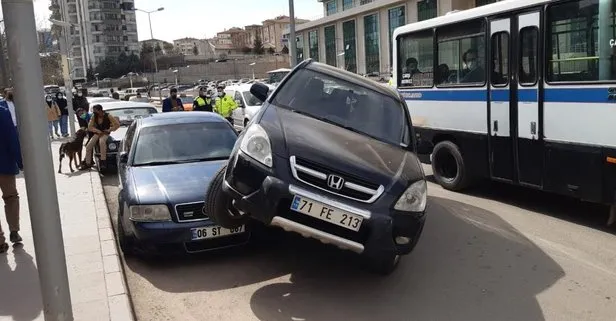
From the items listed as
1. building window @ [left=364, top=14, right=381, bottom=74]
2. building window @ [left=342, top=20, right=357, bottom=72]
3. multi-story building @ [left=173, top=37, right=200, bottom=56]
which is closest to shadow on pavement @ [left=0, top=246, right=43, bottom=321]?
building window @ [left=364, top=14, right=381, bottom=74]

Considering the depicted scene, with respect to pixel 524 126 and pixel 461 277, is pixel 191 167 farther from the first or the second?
pixel 524 126

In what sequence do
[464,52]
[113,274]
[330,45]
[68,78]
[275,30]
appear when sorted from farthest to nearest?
1. [275,30]
2. [330,45]
3. [68,78]
4. [464,52]
5. [113,274]

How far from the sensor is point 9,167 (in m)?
5.62

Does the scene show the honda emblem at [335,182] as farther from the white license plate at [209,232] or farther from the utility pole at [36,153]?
the utility pole at [36,153]

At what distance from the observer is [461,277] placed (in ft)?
16.3

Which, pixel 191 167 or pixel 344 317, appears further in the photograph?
pixel 191 167

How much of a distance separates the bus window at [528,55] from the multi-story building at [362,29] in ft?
187

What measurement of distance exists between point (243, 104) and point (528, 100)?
1081 cm

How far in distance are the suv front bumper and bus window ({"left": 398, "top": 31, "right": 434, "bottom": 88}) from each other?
198 inches

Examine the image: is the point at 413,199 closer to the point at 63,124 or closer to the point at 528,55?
the point at 528,55

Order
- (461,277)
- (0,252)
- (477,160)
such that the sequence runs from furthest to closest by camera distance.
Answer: (477,160)
(0,252)
(461,277)

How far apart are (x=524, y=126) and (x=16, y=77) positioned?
19.5 ft

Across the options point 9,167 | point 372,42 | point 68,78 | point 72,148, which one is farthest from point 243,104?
point 372,42

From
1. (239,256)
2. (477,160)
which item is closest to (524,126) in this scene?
(477,160)
